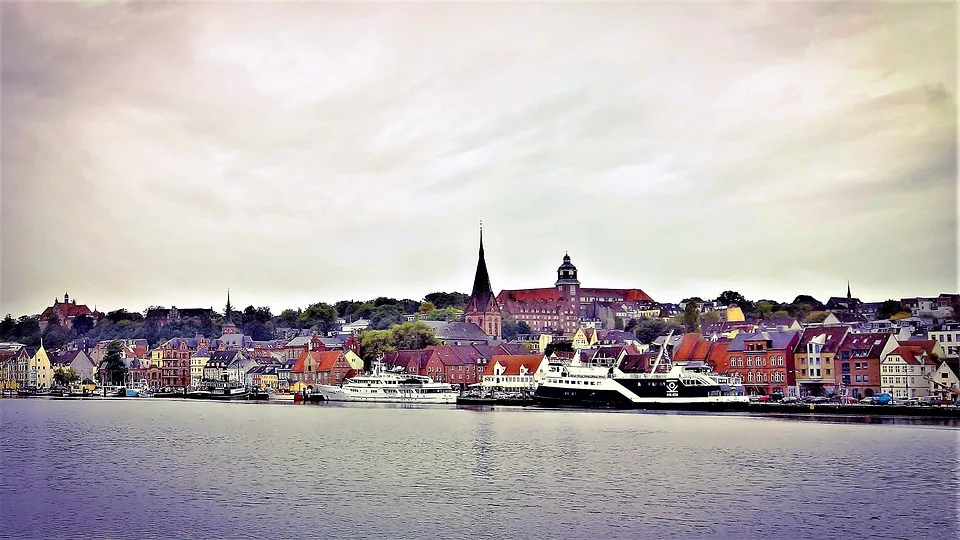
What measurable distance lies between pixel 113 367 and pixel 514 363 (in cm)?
3814

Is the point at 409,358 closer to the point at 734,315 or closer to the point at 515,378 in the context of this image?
the point at 515,378

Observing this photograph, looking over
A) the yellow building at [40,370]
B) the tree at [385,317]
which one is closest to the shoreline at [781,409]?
the tree at [385,317]

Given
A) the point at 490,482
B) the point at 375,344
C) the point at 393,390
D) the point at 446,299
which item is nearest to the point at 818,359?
the point at 393,390

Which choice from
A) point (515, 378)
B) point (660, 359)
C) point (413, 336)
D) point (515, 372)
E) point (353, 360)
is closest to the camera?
A: point (660, 359)

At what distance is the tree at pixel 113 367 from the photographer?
81.7m

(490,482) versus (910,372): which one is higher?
(910,372)

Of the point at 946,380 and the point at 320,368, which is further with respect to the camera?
the point at 320,368

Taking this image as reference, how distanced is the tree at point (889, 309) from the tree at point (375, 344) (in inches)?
1390

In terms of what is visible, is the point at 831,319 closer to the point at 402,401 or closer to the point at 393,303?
the point at 402,401

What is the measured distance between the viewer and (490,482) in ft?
69.8

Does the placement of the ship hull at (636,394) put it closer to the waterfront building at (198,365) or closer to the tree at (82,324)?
the waterfront building at (198,365)

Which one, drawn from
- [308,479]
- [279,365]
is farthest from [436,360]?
[308,479]

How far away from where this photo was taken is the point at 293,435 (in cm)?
3306

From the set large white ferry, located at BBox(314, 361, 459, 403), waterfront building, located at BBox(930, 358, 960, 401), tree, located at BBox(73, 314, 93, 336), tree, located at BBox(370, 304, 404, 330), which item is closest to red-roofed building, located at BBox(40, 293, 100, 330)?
tree, located at BBox(73, 314, 93, 336)
